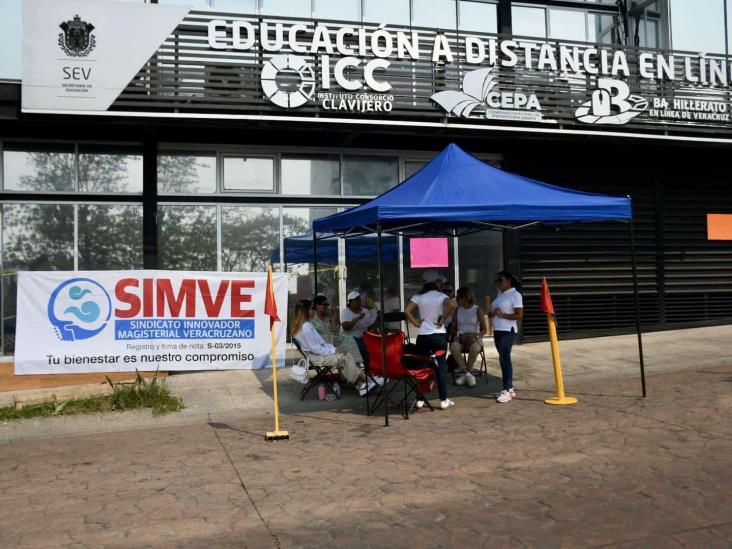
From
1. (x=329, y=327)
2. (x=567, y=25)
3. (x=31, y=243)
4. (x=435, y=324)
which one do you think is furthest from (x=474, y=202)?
(x=567, y=25)

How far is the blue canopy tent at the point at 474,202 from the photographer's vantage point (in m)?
7.64

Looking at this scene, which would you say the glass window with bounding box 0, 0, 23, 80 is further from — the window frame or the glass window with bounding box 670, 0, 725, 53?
the glass window with bounding box 670, 0, 725, 53

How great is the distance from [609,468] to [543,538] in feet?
5.41

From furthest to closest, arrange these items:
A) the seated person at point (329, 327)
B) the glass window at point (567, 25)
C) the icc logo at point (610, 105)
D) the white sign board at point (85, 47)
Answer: the glass window at point (567, 25) → the icc logo at point (610, 105) → the white sign board at point (85, 47) → the seated person at point (329, 327)

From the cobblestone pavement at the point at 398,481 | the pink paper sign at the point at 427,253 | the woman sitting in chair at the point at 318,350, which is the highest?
the pink paper sign at the point at 427,253

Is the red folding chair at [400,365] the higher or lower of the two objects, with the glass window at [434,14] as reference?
lower

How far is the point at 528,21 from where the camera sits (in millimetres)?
13688

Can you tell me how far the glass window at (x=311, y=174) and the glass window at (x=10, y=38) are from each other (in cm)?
470

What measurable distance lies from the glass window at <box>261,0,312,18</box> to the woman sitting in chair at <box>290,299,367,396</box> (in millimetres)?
6469

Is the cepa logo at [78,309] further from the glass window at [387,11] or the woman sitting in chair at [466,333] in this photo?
the glass window at [387,11]

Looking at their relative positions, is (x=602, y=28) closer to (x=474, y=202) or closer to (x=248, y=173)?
(x=248, y=173)

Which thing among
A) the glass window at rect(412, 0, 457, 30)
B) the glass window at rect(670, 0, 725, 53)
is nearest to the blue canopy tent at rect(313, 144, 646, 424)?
the glass window at rect(412, 0, 457, 30)

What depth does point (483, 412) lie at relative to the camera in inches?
308

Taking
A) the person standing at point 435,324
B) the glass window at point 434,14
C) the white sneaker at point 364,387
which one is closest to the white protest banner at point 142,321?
the white sneaker at point 364,387
